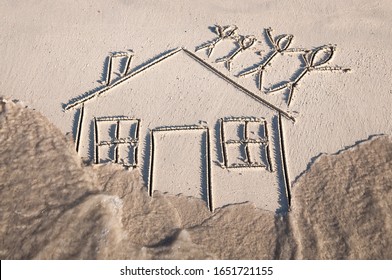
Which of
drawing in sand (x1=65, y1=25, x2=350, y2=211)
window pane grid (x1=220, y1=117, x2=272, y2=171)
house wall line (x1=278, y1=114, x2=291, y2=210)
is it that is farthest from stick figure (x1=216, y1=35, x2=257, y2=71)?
house wall line (x1=278, y1=114, x2=291, y2=210)

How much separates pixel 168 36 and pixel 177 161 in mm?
2924

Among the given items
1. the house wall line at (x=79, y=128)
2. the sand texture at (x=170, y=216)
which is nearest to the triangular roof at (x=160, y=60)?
the house wall line at (x=79, y=128)

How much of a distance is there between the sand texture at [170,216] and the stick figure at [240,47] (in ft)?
8.39

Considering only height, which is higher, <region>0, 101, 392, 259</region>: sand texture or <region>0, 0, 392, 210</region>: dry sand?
<region>0, 0, 392, 210</region>: dry sand

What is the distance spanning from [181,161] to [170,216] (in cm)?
96

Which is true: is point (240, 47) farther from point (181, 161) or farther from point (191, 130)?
point (181, 161)

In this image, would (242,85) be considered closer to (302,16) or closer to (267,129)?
(267,129)

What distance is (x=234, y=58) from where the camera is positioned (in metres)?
6.95

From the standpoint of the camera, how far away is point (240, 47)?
711cm

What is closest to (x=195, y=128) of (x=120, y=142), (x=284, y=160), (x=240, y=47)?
(x=120, y=142)

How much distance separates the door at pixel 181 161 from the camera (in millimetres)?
5520

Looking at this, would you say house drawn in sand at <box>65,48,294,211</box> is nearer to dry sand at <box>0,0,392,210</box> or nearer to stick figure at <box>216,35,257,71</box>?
dry sand at <box>0,0,392,210</box>

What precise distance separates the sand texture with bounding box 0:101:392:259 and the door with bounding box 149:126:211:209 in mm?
194

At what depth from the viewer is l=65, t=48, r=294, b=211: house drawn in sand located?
5535 mm
